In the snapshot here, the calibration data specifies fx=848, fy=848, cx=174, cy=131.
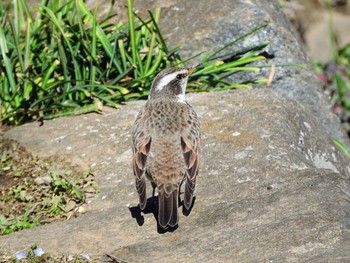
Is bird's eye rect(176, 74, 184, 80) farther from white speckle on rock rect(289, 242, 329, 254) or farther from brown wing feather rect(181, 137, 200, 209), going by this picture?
white speckle on rock rect(289, 242, 329, 254)

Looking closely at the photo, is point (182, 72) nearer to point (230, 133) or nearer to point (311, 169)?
point (230, 133)

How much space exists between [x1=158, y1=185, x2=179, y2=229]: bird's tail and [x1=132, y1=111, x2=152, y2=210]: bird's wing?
0.15 m

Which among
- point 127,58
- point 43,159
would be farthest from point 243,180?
point 127,58

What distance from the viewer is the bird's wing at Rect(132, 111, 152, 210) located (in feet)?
21.8

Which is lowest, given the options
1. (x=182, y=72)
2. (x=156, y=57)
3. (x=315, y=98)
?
(x=315, y=98)

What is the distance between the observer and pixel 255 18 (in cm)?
1012

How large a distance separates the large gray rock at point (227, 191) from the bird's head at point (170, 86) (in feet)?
1.98

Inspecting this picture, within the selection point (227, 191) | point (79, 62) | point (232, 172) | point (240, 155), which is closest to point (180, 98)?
point (240, 155)

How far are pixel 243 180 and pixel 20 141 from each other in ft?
8.22

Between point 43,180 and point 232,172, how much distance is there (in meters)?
1.71

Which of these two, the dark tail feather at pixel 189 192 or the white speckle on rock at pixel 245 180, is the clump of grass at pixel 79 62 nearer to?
the white speckle on rock at pixel 245 180

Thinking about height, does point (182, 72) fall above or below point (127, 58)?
above

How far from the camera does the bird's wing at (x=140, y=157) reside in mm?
6637

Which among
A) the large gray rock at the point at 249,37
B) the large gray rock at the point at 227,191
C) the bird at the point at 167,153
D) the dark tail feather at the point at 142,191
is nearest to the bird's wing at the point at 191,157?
the bird at the point at 167,153
